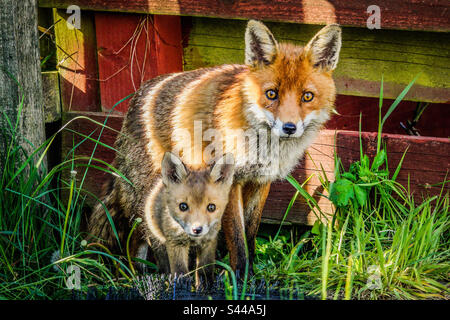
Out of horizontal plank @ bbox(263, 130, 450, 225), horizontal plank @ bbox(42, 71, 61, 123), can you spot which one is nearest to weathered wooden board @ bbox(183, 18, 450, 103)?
horizontal plank @ bbox(263, 130, 450, 225)

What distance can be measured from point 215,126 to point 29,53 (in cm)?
138

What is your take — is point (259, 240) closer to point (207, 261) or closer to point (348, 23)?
point (207, 261)

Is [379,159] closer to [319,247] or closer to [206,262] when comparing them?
[319,247]

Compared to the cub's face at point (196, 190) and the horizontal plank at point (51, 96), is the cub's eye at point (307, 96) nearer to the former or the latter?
the cub's face at point (196, 190)

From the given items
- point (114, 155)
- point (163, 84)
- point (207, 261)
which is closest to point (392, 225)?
point (207, 261)

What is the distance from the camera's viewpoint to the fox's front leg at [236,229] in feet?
11.9

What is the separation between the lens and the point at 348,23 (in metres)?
4.01

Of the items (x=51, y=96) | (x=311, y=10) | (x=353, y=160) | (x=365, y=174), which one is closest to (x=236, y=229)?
(x=365, y=174)

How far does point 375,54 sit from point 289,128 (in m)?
1.45

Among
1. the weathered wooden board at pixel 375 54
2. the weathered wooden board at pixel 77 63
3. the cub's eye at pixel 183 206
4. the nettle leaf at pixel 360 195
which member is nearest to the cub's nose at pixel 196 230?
the cub's eye at pixel 183 206

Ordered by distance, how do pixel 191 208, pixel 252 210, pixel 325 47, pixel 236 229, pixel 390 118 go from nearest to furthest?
1. pixel 191 208
2. pixel 325 47
3. pixel 236 229
4. pixel 252 210
5. pixel 390 118

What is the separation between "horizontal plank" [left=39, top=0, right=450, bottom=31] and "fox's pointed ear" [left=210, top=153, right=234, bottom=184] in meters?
1.34

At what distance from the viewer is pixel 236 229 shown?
12.0 feet

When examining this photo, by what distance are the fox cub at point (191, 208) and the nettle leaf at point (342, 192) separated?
3.13ft
